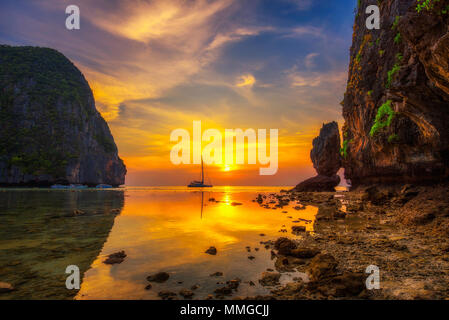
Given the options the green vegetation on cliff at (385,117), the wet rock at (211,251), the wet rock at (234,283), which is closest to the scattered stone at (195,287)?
Answer: the wet rock at (234,283)

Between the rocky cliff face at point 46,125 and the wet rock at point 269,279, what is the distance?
101544 millimetres

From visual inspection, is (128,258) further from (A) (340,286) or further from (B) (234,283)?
(A) (340,286)

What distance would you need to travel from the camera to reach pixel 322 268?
518cm

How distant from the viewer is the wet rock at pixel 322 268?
5048 mm

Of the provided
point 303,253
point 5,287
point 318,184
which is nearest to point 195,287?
point 303,253

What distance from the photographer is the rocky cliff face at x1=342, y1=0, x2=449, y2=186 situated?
32.0 feet

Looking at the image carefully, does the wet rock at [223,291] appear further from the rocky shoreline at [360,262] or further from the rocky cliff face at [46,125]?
the rocky cliff face at [46,125]

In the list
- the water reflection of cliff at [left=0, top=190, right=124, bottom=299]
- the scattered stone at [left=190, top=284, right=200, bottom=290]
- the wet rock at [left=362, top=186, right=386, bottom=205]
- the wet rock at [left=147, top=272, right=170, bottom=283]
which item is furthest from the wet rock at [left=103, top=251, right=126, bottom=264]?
the wet rock at [left=362, top=186, right=386, bottom=205]

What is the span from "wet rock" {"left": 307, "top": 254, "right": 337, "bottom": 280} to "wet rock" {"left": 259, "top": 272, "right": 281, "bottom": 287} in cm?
78

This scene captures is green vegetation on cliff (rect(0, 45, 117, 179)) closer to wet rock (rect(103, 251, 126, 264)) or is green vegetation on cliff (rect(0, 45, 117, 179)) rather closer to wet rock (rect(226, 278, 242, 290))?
wet rock (rect(103, 251, 126, 264))
